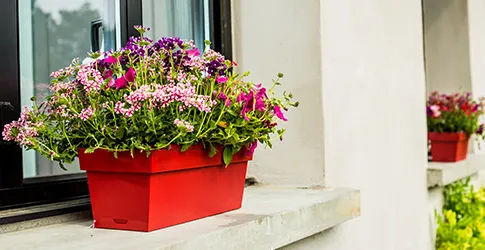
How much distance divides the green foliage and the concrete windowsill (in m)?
0.07

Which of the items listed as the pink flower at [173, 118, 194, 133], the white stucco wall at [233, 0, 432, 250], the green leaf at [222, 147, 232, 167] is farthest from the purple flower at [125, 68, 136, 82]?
the white stucco wall at [233, 0, 432, 250]

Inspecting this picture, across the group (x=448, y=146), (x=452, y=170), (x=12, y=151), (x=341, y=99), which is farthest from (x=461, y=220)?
(x=12, y=151)

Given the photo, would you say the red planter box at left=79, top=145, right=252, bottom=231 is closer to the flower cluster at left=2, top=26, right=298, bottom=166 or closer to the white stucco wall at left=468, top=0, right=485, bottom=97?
the flower cluster at left=2, top=26, right=298, bottom=166

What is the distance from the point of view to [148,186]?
2.97ft

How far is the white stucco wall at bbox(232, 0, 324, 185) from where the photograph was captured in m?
1.43

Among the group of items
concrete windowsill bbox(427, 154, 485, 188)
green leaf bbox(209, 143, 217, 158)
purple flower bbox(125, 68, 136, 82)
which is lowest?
concrete windowsill bbox(427, 154, 485, 188)

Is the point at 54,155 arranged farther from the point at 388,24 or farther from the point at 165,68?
the point at 388,24

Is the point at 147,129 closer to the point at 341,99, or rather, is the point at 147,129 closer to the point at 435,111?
the point at 341,99

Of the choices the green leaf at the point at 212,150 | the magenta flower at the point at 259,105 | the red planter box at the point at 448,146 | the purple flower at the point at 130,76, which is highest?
the purple flower at the point at 130,76

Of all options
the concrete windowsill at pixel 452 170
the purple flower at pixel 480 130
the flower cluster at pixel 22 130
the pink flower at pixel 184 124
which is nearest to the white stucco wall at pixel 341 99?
the concrete windowsill at pixel 452 170

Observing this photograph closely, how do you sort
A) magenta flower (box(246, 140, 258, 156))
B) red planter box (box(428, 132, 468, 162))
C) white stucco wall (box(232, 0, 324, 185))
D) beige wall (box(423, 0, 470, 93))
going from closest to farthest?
magenta flower (box(246, 140, 258, 156))
white stucco wall (box(232, 0, 324, 185))
red planter box (box(428, 132, 468, 162))
beige wall (box(423, 0, 470, 93))

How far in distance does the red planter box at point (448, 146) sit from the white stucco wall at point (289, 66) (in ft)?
3.97

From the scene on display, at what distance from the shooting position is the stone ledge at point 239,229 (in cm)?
84

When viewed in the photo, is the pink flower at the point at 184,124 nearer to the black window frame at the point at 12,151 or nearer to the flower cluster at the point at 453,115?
the black window frame at the point at 12,151
